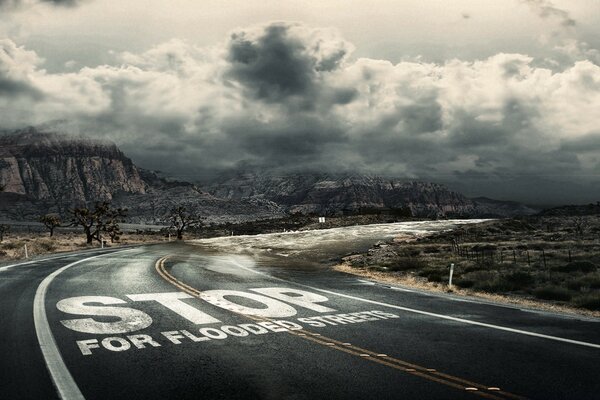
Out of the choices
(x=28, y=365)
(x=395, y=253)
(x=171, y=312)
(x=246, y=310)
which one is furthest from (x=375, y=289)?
(x=395, y=253)

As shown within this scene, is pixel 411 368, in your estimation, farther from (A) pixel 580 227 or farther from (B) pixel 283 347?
(A) pixel 580 227

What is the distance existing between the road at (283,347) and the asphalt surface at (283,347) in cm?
3

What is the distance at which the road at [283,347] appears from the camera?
20.3 feet

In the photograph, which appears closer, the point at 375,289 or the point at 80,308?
the point at 80,308

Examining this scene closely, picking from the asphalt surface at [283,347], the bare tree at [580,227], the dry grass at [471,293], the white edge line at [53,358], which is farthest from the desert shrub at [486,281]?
the bare tree at [580,227]

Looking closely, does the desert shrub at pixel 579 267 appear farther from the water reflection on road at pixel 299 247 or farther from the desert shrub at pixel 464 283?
the water reflection on road at pixel 299 247

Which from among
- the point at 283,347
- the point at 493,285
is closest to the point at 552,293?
the point at 493,285

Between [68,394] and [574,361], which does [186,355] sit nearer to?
[68,394]

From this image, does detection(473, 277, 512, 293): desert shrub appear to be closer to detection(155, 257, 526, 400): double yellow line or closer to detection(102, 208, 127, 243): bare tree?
detection(155, 257, 526, 400): double yellow line

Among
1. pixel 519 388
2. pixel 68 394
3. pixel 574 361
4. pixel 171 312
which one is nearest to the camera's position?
pixel 68 394

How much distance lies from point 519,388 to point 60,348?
7209 millimetres

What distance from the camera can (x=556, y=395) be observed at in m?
5.99

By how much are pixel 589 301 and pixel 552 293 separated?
1.54m

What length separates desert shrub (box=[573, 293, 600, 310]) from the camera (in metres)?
13.3
